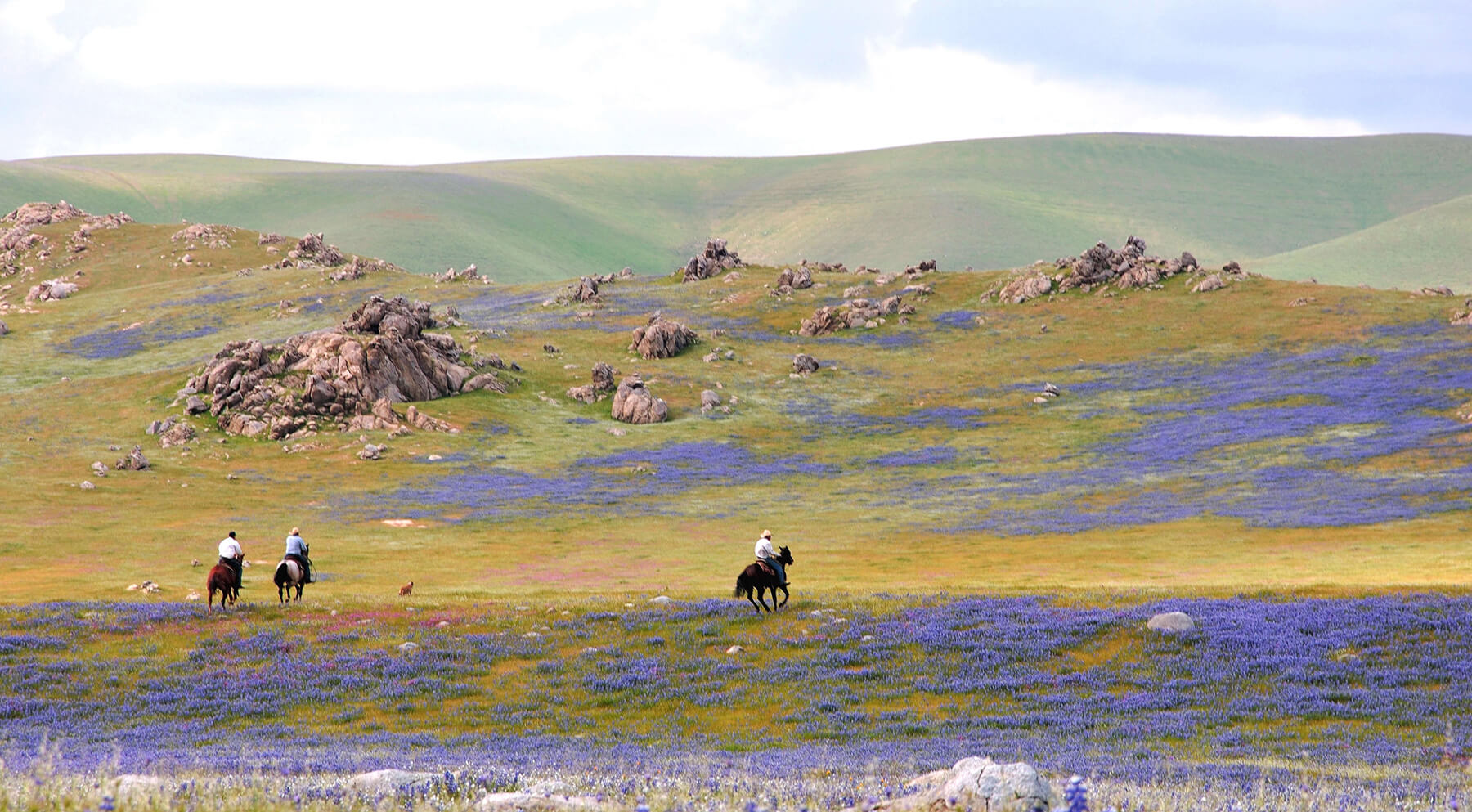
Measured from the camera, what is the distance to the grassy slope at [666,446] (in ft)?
164

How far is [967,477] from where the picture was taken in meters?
78.5

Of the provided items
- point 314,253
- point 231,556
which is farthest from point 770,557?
point 314,253

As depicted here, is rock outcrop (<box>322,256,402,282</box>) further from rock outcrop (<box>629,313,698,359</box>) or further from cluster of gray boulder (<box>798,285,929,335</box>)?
cluster of gray boulder (<box>798,285,929,335</box>)

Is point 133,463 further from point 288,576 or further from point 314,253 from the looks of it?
point 314,253

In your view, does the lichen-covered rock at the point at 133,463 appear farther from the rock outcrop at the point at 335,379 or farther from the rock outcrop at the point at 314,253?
the rock outcrop at the point at 314,253

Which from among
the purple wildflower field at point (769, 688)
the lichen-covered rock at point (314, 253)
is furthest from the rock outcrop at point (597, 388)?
the lichen-covered rock at point (314, 253)

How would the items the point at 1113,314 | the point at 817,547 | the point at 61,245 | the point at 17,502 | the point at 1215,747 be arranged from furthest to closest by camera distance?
the point at 61,245
the point at 1113,314
the point at 17,502
the point at 817,547
the point at 1215,747

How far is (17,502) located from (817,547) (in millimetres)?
49452

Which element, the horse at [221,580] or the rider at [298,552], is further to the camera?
the rider at [298,552]

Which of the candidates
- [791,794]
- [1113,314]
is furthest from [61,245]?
[791,794]

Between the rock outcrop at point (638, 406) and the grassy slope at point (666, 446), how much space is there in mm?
1853

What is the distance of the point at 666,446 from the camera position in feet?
295

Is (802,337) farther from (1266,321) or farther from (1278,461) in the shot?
(1278,461)

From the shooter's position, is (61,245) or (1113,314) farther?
(61,245)
